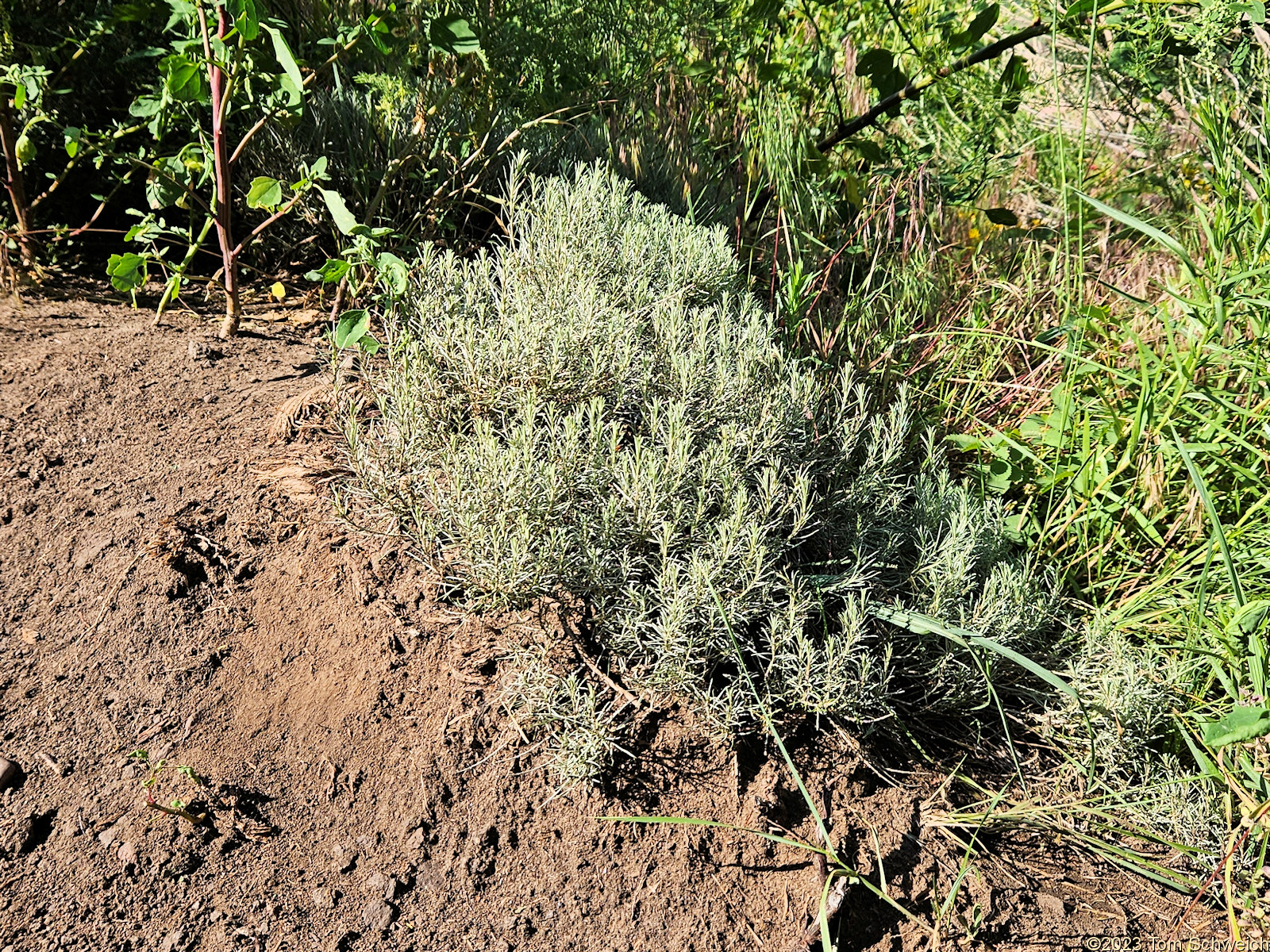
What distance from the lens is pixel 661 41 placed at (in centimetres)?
438

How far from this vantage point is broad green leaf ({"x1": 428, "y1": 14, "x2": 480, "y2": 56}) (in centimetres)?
255

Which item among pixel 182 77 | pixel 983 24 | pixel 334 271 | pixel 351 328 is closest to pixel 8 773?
pixel 351 328

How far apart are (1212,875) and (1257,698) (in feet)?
1.32

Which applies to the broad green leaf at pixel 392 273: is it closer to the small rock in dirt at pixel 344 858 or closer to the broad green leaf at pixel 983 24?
the small rock in dirt at pixel 344 858

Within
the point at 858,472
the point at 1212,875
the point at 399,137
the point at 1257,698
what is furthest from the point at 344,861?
the point at 399,137

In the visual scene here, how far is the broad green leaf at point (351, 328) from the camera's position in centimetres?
233

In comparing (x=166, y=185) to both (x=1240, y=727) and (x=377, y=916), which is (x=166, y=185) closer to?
(x=377, y=916)

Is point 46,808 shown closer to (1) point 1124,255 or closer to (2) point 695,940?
(2) point 695,940

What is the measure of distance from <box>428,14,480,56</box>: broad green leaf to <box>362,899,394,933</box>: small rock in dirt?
2120mm

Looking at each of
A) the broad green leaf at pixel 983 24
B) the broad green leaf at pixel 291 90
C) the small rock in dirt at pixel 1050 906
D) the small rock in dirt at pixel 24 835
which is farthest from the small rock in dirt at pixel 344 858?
the broad green leaf at pixel 983 24

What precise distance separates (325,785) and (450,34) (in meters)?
1.94

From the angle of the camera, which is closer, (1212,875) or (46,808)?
(46,808)

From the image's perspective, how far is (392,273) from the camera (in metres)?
2.44

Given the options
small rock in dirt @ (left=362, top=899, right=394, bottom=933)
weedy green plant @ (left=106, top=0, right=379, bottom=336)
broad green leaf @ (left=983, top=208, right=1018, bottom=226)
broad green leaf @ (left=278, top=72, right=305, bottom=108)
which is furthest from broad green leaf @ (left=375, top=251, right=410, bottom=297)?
broad green leaf @ (left=983, top=208, right=1018, bottom=226)
